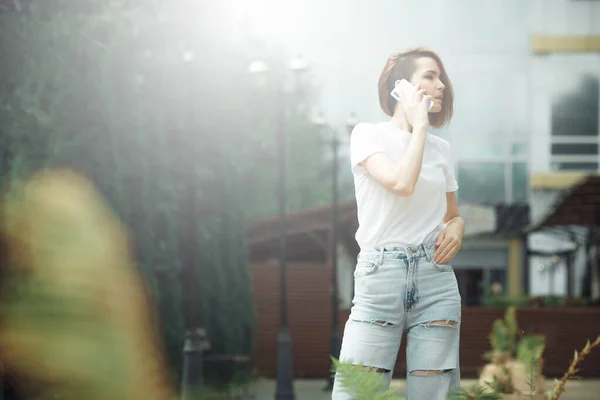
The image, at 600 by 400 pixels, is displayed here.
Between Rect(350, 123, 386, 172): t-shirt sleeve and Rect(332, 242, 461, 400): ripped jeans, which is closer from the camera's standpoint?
Rect(332, 242, 461, 400): ripped jeans

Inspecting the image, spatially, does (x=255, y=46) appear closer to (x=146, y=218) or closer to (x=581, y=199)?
(x=581, y=199)

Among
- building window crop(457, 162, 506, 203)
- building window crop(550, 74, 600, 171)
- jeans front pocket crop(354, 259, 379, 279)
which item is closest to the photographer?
jeans front pocket crop(354, 259, 379, 279)

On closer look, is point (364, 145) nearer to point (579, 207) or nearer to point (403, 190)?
point (403, 190)

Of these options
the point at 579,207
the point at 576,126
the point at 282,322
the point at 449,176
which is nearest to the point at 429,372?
the point at 449,176

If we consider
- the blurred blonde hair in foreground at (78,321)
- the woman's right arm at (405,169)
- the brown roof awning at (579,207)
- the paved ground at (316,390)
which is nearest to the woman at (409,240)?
the woman's right arm at (405,169)

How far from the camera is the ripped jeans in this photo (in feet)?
8.50

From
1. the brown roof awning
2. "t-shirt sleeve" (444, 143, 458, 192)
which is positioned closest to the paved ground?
the brown roof awning

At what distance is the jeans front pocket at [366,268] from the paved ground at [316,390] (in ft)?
Result: 47.0

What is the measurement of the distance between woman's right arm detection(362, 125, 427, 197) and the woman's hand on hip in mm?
178

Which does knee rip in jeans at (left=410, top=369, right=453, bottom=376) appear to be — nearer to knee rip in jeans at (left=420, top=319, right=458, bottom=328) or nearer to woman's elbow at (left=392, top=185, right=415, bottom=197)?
knee rip in jeans at (left=420, top=319, right=458, bottom=328)

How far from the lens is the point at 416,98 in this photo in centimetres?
271

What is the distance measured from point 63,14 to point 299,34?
73.5 ft

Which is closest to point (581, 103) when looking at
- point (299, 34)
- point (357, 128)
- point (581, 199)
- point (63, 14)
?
point (299, 34)

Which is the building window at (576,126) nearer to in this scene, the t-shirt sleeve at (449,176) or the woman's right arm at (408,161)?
the t-shirt sleeve at (449,176)
